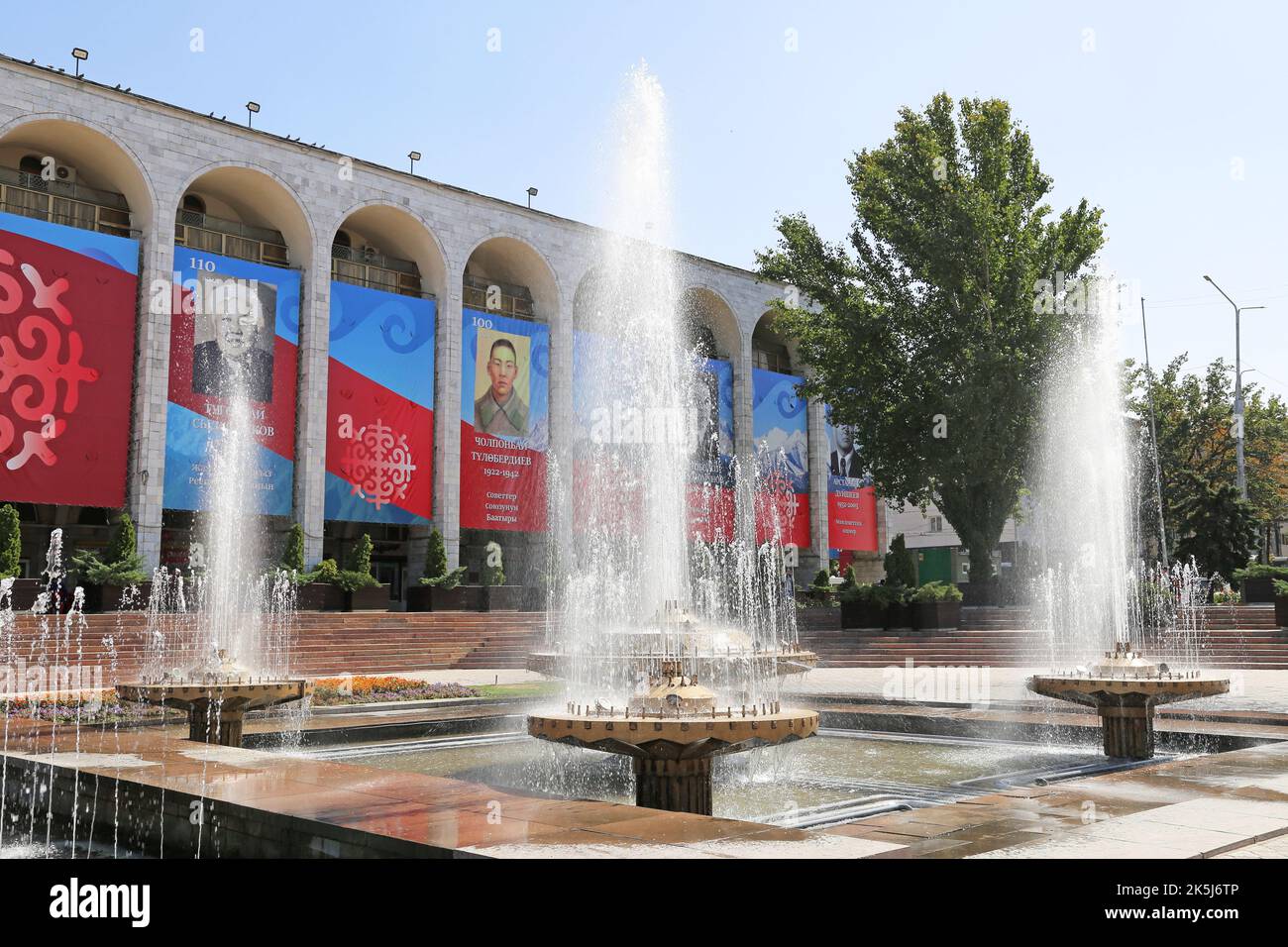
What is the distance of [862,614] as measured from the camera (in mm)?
27516

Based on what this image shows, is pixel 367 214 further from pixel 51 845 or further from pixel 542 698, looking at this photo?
pixel 51 845

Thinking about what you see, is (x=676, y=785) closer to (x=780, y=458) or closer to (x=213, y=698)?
(x=213, y=698)

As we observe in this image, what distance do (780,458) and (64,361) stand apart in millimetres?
25426

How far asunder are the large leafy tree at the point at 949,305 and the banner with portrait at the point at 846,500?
1288 centimetres

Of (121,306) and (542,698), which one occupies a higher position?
(121,306)

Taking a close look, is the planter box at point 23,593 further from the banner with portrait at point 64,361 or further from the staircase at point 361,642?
the banner with portrait at point 64,361

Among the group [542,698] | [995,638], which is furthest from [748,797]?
[995,638]

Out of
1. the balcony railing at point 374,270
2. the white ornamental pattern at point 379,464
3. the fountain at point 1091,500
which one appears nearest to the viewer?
the fountain at point 1091,500

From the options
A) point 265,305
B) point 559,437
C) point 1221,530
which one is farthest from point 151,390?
point 1221,530

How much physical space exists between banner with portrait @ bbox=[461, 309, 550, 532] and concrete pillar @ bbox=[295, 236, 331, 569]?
4.51m

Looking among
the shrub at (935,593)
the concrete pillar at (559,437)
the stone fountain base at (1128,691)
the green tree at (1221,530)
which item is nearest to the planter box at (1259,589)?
the shrub at (935,593)

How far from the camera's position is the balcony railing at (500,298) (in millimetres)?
37531
